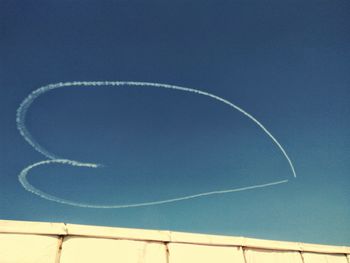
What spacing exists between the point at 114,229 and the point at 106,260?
0.84 m

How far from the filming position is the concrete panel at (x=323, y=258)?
38.9 ft

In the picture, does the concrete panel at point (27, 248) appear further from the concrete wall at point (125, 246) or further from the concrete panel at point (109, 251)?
the concrete panel at point (109, 251)

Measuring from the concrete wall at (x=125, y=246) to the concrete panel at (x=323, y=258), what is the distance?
0.06m

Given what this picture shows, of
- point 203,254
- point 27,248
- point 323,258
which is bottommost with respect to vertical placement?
point 27,248

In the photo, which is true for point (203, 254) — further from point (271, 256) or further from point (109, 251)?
point (109, 251)

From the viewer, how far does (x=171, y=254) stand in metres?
9.56

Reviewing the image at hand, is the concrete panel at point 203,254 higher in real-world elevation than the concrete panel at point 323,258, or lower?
lower

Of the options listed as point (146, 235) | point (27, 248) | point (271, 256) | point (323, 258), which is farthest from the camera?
point (323, 258)

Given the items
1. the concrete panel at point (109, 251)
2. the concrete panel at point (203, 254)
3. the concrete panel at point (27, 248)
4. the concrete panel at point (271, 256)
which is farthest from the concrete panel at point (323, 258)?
the concrete panel at point (27, 248)

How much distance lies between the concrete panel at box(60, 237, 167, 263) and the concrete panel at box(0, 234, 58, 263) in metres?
0.34

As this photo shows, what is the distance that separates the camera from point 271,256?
11172 millimetres

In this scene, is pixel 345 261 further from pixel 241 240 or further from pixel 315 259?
pixel 241 240

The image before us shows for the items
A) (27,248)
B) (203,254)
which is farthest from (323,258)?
(27,248)

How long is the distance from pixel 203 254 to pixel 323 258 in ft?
17.3
